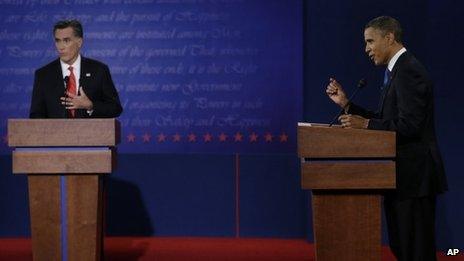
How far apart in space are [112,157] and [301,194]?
8.84 feet

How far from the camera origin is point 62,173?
4.04 meters

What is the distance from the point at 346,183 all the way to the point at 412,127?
41cm

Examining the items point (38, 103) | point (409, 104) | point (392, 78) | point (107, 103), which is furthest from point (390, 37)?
point (38, 103)

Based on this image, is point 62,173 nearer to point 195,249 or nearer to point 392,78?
point 392,78

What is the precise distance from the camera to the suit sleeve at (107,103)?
456 centimetres

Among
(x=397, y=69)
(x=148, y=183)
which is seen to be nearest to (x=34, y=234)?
(x=397, y=69)

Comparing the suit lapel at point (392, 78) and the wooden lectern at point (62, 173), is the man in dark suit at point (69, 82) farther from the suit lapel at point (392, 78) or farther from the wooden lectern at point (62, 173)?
the suit lapel at point (392, 78)

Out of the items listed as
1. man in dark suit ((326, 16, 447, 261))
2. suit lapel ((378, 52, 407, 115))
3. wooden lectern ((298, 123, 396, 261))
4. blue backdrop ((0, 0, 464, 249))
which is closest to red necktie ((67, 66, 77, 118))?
wooden lectern ((298, 123, 396, 261))

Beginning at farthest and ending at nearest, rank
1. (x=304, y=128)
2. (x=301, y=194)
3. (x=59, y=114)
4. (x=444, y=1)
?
1. (x=301, y=194)
2. (x=444, y=1)
3. (x=59, y=114)
4. (x=304, y=128)

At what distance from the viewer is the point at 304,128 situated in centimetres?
369

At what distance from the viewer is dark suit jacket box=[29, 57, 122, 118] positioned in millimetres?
4605

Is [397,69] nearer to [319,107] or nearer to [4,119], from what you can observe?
[319,107]

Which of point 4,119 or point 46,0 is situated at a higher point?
point 46,0

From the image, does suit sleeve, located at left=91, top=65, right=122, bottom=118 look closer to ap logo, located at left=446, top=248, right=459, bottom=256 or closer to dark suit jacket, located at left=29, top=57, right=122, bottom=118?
dark suit jacket, located at left=29, top=57, right=122, bottom=118
